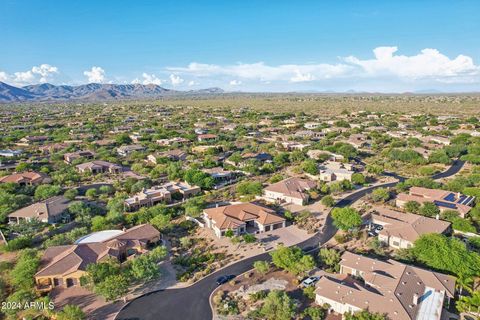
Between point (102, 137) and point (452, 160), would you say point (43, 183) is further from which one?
point (452, 160)

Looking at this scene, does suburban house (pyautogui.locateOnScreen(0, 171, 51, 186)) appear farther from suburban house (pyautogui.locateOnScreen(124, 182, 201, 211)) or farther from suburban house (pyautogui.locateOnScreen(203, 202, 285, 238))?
suburban house (pyautogui.locateOnScreen(203, 202, 285, 238))

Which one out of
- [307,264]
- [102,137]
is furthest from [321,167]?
[102,137]

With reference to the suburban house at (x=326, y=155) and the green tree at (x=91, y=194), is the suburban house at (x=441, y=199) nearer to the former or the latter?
the suburban house at (x=326, y=155)

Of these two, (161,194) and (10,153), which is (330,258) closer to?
(161,194)

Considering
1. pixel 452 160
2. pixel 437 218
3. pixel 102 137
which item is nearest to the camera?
pixel 437 218

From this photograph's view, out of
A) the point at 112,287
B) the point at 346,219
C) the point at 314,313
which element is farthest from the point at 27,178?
the point at 314,313

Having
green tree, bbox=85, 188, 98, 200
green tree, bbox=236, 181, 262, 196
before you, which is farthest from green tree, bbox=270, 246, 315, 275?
green tree, bbox=85, 188, 98, 200
